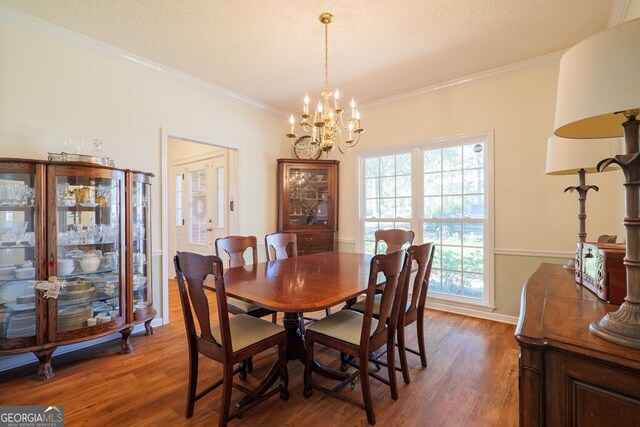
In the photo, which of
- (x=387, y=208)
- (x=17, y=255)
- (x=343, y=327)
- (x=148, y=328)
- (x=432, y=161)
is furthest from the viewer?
(x=387, y=208)

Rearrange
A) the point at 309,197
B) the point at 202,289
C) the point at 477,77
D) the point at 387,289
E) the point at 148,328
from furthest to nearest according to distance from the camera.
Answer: the point at 309,197
the point at 477,77
the point at 148,328
the point at 387,289
the point at 202,289

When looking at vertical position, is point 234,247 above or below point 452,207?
below

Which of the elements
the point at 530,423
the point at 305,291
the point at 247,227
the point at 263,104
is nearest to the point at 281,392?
the point at 305,291

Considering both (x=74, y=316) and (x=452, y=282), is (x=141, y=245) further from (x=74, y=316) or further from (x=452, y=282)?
(x=452, y=282)

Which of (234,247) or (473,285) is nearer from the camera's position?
(234,247)

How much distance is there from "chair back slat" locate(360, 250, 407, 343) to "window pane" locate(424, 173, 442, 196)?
2185 mm

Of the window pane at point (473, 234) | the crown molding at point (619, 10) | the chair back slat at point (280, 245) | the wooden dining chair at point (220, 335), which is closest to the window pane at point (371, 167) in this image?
the window pane at point (473, 234)

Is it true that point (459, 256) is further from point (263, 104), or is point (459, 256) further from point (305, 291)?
point (263, 104)

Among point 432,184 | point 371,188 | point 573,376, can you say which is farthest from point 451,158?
point 573,376

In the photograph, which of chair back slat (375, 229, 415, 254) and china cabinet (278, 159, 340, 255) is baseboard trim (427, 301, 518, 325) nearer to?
chair back slat (375, 229, 415, 254)

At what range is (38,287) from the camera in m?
2.20

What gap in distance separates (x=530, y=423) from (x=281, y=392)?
1473 millimetres

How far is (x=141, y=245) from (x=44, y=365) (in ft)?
3.61

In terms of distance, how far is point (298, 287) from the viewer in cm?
182
